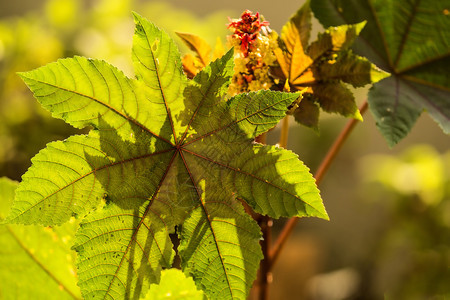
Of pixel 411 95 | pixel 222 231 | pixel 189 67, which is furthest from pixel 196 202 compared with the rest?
pixel 411 95

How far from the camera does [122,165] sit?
39 centimetres

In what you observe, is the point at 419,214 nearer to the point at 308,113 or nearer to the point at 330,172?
the point at 330,172

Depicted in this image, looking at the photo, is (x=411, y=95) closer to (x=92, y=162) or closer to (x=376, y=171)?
(x=92, y=162)

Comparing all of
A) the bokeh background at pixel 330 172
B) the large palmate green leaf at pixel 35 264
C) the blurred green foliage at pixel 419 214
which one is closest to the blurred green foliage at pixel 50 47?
the bokeh background at pixel 330 172

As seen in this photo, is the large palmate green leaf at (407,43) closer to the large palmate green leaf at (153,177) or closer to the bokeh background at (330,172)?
the large palmate green leaf at (153,177)

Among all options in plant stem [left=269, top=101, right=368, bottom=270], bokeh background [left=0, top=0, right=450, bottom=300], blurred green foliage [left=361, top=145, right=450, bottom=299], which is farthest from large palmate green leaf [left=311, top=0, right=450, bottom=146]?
blurred green foliage [left=361, top=145, right=450, bottom=299]

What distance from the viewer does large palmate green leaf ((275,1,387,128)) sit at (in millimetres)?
420

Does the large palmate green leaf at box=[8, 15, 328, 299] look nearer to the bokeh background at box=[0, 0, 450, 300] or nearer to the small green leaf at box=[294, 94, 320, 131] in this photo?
the small green leaf at box=[294, 94, 320, 131]

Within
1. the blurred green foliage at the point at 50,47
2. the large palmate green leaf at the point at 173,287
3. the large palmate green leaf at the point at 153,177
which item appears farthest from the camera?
the blurred green foliage at the point at 50,47

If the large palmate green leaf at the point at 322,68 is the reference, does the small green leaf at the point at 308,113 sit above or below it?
below

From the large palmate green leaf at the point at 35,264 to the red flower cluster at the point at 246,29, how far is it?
314 mm

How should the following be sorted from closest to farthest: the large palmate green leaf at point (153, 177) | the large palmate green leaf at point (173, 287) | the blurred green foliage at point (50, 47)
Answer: the large palmate green leaf at point (153, 177), the large palmate green leaf at point (173, 287), the blurred green foliage at point (50, 47)

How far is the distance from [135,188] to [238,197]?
0.09 m

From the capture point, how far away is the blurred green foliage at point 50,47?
188 cm
